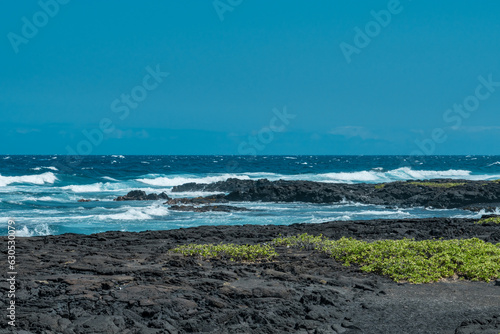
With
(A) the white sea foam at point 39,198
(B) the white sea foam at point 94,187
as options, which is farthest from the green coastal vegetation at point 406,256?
(B) the white sea foam at point 94,187

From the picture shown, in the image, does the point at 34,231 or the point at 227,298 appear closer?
the point at 227,298

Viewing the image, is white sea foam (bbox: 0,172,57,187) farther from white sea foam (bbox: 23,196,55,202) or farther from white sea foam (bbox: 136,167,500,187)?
white sea foam (bbox: 23,196,55,202)

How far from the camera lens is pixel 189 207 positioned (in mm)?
25469

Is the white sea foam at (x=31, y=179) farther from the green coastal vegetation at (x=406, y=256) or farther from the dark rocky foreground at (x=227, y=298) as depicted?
the green coastal vegetation at (x=406, y=256)

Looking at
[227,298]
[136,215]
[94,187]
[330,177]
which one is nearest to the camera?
[227,298]

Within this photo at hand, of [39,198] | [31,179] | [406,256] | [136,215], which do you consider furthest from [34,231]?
[31,179]

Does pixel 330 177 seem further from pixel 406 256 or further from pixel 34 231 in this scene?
pixel 406 256

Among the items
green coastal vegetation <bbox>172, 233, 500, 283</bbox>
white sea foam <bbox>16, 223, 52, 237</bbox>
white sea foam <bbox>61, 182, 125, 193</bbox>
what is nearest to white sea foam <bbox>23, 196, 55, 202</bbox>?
white sea foam <bbox>61, 182, 125, 193</bbox>

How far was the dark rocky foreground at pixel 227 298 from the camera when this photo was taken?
6.16 meters

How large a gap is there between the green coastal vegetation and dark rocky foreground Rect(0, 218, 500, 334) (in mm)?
294

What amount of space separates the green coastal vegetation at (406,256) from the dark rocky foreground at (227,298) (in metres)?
0.29

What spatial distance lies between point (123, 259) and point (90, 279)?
1.92 meters

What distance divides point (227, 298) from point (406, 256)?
4070 mm

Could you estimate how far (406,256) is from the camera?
371 inches
